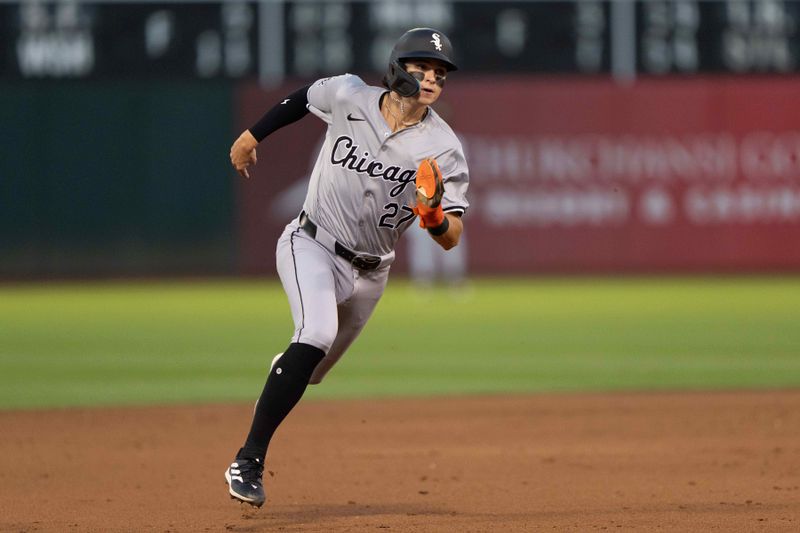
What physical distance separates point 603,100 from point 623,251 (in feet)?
5.99

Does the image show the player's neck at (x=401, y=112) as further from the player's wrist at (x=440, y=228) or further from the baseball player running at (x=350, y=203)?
the player's wrist at (x=440, y=228)

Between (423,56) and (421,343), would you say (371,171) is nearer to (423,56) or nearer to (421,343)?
(423,56)

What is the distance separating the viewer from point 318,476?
5516mm

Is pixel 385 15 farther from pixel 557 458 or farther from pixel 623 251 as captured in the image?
pixel 557 458

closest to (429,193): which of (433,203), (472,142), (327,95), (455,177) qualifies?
(433,203)

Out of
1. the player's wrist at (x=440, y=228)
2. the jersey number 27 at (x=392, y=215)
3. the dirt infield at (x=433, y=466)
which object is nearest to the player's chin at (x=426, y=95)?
the jersey number 27 at (x=392, y=215)

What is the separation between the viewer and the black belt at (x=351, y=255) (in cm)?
473

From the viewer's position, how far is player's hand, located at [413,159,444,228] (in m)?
4.23

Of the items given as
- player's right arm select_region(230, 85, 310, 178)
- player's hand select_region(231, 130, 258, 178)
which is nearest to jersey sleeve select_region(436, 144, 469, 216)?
player's right arm select_region(230, 85, 310, 178)

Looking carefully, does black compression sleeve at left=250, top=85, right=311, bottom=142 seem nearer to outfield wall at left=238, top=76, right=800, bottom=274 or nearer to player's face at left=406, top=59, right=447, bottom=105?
player's face at left=406, top=59, right=447, bottom=105

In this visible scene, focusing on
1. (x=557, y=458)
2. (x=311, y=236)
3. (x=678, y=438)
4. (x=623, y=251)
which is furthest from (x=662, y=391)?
(x=623, y=251)

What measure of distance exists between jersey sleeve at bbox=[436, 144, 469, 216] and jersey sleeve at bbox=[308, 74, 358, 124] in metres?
0.45

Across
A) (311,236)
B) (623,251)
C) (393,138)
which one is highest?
(393,138)

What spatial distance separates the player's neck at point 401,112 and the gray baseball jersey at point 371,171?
29 mm
